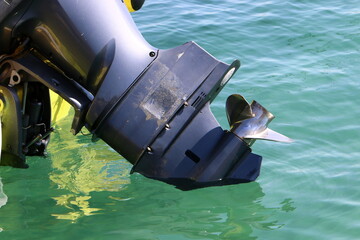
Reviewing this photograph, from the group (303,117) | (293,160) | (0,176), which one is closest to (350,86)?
(303,117)

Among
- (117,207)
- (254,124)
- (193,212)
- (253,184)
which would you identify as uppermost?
(254,124)

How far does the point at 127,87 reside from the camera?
3162 mm

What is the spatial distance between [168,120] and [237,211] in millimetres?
636

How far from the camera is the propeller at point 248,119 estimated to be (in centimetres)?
319

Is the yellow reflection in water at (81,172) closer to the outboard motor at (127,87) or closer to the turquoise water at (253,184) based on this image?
the turquoise water at (253,184)

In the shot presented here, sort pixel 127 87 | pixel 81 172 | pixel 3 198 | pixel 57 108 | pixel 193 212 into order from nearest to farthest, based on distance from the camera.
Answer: pixel 127 87, pixel 193 212, pixel 3 198, pixel 81 172, pixel 57 108

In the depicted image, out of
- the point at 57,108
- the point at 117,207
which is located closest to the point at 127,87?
the point at 117,207

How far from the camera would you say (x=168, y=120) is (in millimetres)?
3143

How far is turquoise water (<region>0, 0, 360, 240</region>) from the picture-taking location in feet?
10.9

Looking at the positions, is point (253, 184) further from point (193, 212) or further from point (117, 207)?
point (117, 207)

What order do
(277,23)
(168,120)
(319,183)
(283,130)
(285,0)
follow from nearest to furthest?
(168,120) < (319,183) < (283,130) < (277,23) < (285,0)

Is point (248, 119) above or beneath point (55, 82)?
above

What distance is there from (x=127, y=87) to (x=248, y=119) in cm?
57

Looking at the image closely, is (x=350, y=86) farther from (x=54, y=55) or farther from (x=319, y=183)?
(x=54, y=55)
